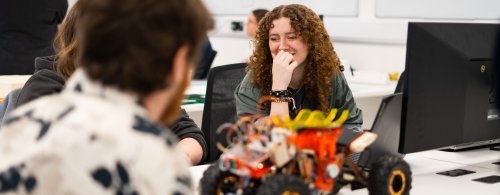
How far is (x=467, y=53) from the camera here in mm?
1729

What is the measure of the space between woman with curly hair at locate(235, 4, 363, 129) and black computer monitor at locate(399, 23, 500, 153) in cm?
45

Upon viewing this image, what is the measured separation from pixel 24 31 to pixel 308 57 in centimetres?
195

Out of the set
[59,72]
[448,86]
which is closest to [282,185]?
[448,86]

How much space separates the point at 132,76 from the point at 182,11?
11 centimetres

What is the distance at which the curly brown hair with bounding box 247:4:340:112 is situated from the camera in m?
2.15

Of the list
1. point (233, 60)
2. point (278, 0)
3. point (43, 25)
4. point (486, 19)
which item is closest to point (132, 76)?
point (43, 25)

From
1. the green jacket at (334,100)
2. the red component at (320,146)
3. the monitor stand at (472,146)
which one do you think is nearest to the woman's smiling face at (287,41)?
the green jacket at (334,100)

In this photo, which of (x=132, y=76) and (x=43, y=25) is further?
(x=43, y=25)

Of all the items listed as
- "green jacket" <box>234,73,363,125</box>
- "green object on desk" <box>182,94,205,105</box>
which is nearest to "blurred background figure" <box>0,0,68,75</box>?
"green object on desk" <box>182,94,205,105</box>

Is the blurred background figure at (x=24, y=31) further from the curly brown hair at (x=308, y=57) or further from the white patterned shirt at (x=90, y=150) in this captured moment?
the white patterned shirt at (x=90, y=150)

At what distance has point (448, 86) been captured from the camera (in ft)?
5.54

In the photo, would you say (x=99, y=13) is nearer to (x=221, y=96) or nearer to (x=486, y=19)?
(x=221, y=96)

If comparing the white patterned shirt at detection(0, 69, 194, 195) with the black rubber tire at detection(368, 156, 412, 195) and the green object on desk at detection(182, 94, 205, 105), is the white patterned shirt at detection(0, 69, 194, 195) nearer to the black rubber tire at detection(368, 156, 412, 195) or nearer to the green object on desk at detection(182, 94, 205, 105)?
the black rubber tire at detection(368, 156, 412, 195)

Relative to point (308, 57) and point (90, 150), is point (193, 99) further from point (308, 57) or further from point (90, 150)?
point (90, 150)
